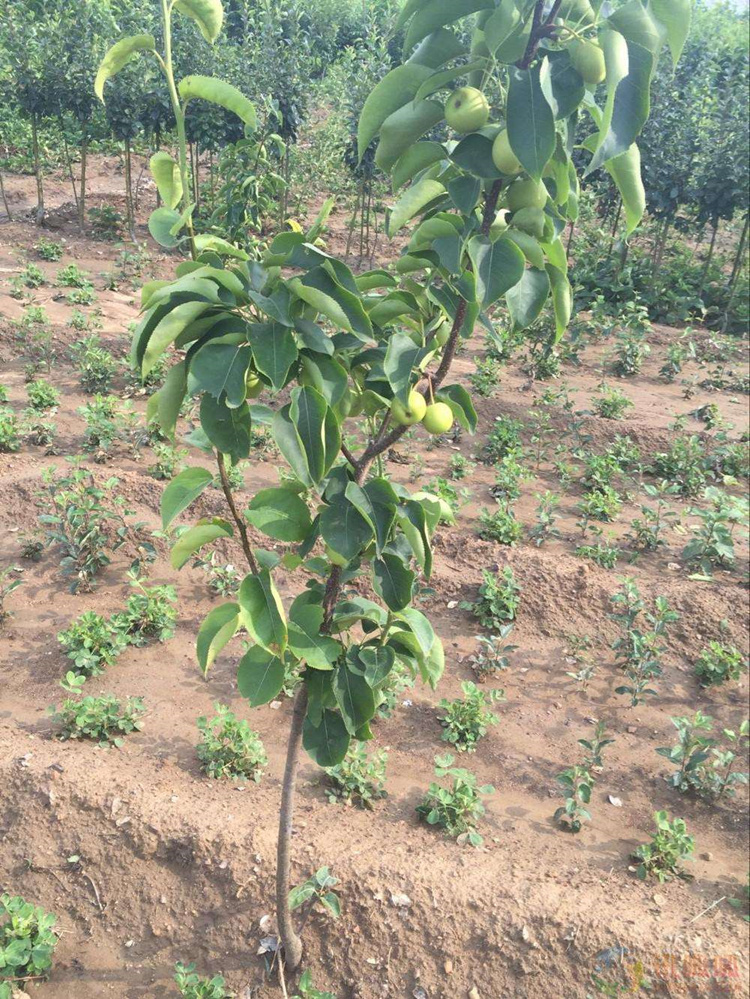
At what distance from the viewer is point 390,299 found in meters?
1.63

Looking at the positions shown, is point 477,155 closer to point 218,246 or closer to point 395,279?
point 395,279

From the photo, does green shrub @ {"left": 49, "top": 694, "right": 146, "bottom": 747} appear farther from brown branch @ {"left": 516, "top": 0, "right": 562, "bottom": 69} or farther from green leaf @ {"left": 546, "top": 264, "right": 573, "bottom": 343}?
brown branch @ {"left": 516, "top": 0, "right": 562, "bottom": 69}

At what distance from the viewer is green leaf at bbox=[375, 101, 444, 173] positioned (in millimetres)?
1437

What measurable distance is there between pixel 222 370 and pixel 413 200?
48 cm

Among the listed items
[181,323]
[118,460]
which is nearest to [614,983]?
[181,323]

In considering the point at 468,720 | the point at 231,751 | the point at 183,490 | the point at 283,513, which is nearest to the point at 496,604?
the point at 468,720

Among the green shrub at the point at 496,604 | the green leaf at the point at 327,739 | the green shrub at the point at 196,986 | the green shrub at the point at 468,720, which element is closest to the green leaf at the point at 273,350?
the green leaf at the point at 327,739

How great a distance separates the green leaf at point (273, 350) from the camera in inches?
53.1

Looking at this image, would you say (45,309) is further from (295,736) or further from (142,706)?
(295,736)

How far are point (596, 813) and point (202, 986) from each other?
161 centimetres

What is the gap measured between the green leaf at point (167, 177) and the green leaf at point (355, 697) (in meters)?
1.06

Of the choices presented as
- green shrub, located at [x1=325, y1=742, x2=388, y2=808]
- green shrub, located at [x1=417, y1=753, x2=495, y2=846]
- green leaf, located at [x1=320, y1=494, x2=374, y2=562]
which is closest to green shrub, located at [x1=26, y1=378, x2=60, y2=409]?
green shrub, located at [x1=325, y1=742, x2=388, y2=808]

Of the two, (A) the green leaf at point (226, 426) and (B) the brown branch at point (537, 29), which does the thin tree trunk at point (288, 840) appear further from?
(B) the brown branch at point (537, 29)

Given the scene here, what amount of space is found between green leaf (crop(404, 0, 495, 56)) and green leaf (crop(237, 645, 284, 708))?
3.91ft
